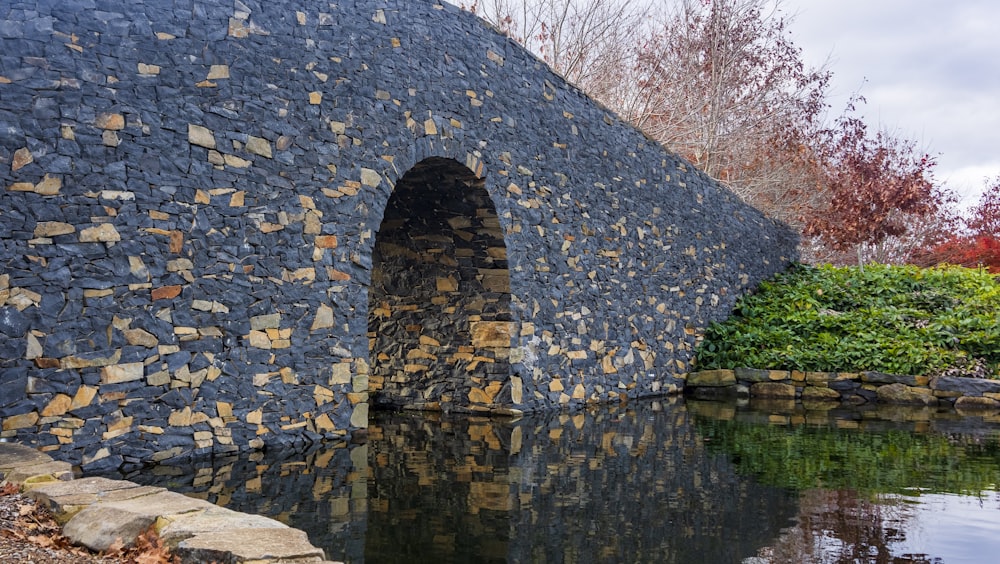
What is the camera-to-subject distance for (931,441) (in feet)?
26.2

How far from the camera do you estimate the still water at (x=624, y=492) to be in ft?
13.7

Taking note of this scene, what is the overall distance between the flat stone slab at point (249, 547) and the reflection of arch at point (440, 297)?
5.68 m

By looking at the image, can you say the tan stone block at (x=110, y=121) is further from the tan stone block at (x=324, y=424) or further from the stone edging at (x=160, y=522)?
the tan stone block at (x=324, y=424)

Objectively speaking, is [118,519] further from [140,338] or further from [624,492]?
[624,492]

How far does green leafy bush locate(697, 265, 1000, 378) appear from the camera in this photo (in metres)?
11.7

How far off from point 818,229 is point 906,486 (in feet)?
50.7

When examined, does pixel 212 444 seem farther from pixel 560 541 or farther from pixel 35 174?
pixel 560 541

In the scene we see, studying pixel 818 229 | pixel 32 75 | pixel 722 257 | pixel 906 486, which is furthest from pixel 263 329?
pixel 818 229

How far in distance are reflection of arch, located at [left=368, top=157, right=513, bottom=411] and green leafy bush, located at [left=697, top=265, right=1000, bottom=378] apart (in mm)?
5000

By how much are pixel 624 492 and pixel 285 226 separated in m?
3.38

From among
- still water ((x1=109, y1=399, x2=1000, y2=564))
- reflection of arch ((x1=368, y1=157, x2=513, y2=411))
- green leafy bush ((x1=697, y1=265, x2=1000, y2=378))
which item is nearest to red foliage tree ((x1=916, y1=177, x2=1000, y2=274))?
green leafy bush ((x1=697, y1=265, x2=1000, y2=378))

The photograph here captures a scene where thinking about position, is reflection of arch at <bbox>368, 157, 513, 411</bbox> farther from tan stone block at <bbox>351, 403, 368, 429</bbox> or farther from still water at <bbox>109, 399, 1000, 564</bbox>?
tan stone block at <bbox>351, 403, 368, 429</bbox>

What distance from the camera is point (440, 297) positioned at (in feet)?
30.9

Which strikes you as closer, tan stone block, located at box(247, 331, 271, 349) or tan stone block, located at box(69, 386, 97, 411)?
tan stone block, located at box(69, 386, 97, 411)
